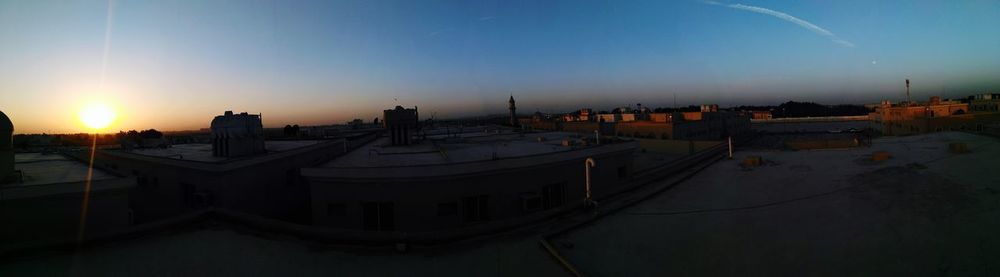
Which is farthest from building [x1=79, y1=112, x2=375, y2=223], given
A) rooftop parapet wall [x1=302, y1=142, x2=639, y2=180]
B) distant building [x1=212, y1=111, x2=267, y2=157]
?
rooftop parapet wall [x1=302, y1=142, x2=639, y2=180]

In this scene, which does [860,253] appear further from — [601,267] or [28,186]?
[28,186]

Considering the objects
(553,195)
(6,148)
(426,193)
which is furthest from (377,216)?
(6,148)

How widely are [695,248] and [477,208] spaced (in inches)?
277

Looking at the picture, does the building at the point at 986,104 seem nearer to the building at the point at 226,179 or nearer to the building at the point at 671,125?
the building at the point at 671,125

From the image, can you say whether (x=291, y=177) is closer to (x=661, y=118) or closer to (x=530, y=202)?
(x=530, y=202)

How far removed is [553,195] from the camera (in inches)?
577

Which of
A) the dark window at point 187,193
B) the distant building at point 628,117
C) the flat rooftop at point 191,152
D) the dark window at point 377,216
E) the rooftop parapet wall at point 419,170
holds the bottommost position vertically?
the dark window at point 377,216

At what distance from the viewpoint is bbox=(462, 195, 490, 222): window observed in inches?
507

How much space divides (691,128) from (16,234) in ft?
156

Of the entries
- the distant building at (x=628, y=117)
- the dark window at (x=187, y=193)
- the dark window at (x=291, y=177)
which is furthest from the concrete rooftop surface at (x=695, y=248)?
the distant building at (x=628, y=117)

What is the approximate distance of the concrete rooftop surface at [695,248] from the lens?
21.6ft

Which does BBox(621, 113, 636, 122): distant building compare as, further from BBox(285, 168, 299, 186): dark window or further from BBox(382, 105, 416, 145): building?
BBox(285, 168, 299, 186): dark window

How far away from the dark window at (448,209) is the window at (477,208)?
1.15 feet

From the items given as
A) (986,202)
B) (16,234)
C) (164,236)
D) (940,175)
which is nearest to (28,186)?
(16,234)
